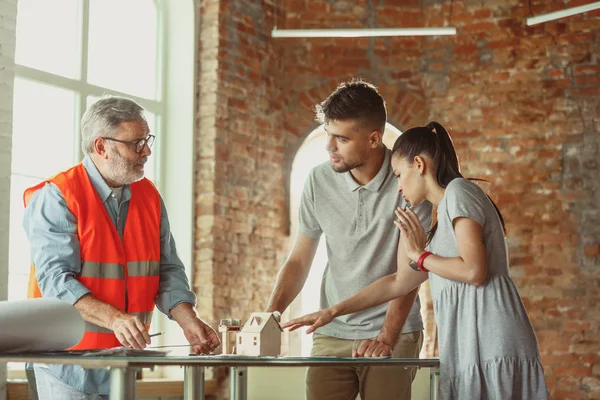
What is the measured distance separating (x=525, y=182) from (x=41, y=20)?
3751 millimetres

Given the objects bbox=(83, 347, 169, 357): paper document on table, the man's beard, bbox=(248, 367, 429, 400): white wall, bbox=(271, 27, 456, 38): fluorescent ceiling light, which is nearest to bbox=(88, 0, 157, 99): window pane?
bbox=(271, 27, 456, 38): fluorescent ceiling light

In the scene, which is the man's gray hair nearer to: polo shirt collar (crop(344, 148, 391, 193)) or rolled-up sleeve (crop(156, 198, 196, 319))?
rolled-up sleeve (crop(156, 198, 196, 319))

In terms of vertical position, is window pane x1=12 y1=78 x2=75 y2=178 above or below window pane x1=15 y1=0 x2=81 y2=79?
→ below

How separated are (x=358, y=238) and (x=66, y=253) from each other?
1.21 m

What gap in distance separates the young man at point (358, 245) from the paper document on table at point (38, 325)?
1285 millimetres

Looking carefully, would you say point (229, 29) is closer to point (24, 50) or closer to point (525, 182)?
point (24, 50)

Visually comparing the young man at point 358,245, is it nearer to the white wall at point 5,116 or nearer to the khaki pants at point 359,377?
the khaki pants at point 359,377

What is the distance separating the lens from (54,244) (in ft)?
10.3

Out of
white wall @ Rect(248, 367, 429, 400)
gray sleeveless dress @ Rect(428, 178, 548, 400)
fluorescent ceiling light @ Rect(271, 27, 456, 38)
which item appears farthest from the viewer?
fluorescent ceiling light @ Rect(271, 27, 456, 38)

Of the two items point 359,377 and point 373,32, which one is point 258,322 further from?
point 373,32

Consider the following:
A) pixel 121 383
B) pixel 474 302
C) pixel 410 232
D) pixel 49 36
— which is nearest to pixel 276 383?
pixel 49 36

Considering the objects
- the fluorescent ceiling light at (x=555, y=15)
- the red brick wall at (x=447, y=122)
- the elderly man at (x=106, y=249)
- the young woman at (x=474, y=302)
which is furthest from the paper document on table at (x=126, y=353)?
the fluorescent ceiling light at (x=555, y=15)

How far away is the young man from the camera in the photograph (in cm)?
372

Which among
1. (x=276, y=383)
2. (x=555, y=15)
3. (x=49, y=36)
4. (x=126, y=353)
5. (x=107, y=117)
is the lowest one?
(x=276, y=383)
